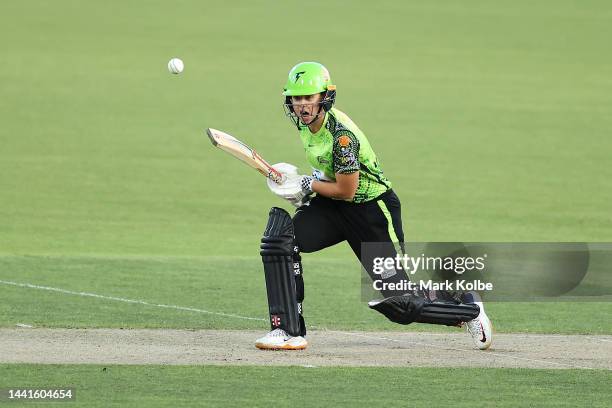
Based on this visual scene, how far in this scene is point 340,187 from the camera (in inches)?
380

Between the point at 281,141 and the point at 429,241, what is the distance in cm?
688

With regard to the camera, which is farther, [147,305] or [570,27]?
[570,27]

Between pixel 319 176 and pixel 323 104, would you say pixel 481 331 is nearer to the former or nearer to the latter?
pixel 319 176

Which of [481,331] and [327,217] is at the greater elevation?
[327,217]

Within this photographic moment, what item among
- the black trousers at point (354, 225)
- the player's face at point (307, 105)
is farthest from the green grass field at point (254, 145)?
the player's face at point (307, 105)

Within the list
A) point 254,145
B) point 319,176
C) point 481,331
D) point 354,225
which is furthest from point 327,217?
point 254,145

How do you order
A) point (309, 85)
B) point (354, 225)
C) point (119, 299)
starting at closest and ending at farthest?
point (309, 85) → point (354, 225) → point (119, 299)

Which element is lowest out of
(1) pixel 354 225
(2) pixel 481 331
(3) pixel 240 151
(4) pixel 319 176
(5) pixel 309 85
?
(2) pixel 481 331

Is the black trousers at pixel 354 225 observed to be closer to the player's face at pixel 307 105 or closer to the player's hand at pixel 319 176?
the player's hand at pixel 319 176

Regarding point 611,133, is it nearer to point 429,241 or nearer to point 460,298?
point 429,241

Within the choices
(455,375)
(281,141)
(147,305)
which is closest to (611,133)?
(281,141)

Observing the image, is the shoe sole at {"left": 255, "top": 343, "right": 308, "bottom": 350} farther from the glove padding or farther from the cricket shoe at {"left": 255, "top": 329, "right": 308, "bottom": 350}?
the glove padding

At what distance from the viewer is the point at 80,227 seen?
1952 centimetres

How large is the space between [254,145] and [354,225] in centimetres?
1493
